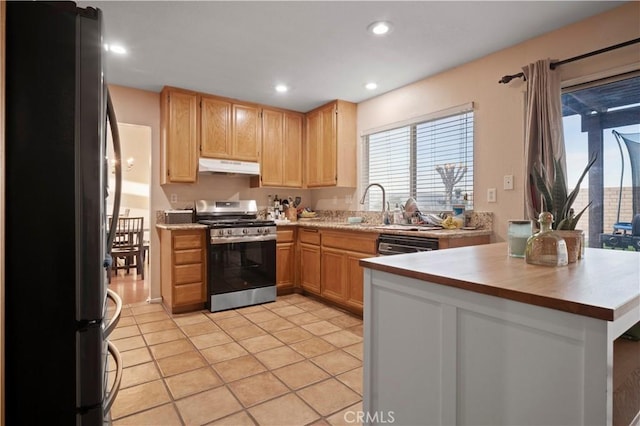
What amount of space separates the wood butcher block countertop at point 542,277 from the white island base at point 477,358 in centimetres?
2

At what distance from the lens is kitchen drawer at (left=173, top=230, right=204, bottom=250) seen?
3.45 m

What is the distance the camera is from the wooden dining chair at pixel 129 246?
16.4 ft

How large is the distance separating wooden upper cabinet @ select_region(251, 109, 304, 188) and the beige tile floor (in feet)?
5.81

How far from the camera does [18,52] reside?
1.09m

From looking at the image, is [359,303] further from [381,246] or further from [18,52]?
[18,52]

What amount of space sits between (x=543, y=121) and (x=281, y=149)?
300cm

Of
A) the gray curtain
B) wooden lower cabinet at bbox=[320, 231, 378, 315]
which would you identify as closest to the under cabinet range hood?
wooden lower cabinet at bbox=[320, 231, 378, 315]

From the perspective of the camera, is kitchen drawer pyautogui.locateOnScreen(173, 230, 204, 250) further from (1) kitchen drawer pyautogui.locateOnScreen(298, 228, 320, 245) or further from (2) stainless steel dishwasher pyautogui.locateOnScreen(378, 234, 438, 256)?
(2) stainless steel dishwasher pyautogui.locateOnScreen(378, 234, 438, 256)

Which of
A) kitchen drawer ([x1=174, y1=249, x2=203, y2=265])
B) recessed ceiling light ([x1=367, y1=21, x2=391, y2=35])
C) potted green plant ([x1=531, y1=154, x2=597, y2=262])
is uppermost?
recessed ceiling light ([x1=367, y1=21, x2=391, y2=35])

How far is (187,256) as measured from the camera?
3.51 meters

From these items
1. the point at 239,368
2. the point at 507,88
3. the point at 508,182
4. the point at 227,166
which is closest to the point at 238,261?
the point at 227,166

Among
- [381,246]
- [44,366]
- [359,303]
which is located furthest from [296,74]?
[44,366]

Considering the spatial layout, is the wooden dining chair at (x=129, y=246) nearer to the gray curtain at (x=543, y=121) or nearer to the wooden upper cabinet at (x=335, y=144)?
the wooden upper cabinet at (x=335, y=144)

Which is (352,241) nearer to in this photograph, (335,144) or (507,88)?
(335,144)
